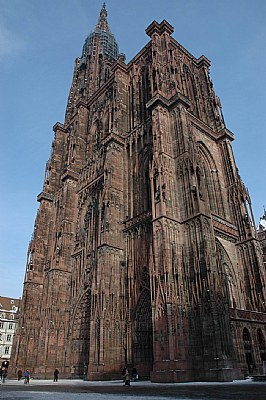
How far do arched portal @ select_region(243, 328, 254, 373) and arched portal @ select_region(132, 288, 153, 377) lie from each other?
5.85 meters

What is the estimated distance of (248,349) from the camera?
19.8 m

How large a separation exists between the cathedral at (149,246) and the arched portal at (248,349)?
63 millimetres

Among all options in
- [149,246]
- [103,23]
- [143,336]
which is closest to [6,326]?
[143,336]

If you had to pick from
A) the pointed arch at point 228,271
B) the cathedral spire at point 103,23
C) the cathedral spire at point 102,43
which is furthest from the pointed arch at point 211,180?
the cathedral spire at point 103,23

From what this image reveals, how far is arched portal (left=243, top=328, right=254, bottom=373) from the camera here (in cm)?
1936

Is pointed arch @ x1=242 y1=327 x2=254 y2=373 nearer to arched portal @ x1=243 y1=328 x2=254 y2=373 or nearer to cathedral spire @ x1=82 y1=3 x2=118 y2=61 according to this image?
arched portal @ x1=243 y1=328 x2=254 y2=373

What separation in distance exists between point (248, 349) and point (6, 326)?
164 feet

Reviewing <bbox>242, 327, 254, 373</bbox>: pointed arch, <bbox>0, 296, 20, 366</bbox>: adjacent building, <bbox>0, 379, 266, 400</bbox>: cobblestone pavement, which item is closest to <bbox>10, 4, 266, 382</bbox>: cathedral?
<bbox>242, 327, 254, 373</bbox>: pointed arch

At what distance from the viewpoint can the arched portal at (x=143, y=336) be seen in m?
19.9

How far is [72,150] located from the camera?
3719cm

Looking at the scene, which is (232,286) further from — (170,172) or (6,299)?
(6,299)

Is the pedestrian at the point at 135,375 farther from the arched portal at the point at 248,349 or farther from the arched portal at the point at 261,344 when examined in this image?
the arched portal at the point at 261,344

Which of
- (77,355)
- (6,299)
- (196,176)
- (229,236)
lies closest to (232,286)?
(229,236)

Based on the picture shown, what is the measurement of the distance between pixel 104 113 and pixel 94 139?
3.25 meters
